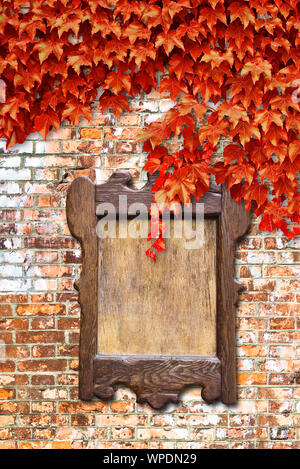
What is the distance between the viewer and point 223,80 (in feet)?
7.22


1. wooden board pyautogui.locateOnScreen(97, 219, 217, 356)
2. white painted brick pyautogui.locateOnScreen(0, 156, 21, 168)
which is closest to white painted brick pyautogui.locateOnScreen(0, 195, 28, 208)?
white painted brick pyautogui.locateOnScreen(0, 156, 21, 168)

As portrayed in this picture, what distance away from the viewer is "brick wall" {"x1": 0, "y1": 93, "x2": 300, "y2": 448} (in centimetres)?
223

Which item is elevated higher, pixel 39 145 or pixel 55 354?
pixel 39 145

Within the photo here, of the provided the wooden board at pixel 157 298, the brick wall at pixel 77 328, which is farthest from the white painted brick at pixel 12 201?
the wooden board at pixel 157 298

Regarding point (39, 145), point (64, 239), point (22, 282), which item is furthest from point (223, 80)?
point (22, 282)

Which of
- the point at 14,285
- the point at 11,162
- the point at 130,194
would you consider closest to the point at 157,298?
the point at 130,194

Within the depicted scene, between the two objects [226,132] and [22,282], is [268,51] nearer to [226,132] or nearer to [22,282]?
[226,132]

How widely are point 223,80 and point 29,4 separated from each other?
111cm

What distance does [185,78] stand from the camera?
7.36ft

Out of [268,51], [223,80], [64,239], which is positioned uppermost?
[268,51]

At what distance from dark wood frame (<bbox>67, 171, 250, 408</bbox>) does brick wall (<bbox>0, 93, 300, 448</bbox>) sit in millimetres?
63

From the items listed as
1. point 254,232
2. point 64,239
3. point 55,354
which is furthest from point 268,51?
point 55,354

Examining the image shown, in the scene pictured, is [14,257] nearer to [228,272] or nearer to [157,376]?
[157,376]

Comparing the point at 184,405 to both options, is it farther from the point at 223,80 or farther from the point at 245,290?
the point at 223,80
